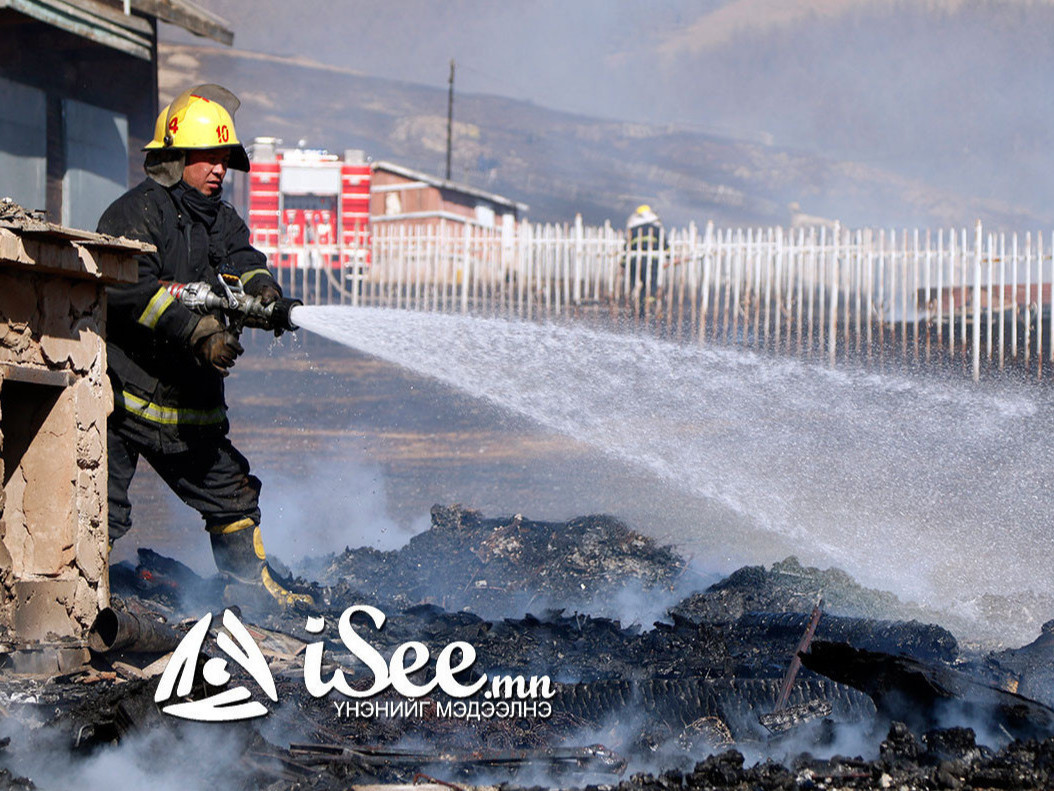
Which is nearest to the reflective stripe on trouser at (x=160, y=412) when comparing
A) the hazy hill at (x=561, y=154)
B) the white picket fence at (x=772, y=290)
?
the white picket fence at (x=772, y=290)

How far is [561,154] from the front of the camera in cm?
7212

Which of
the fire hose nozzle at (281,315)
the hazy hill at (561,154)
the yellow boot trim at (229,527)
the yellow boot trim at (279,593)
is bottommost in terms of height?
the yellow boot trim at (279,593)

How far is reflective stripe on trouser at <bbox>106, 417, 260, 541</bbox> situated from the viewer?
→ 5.15 metres

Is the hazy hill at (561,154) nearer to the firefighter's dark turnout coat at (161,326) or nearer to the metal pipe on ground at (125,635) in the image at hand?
the firefighter's dark turnout coat at (161,326)

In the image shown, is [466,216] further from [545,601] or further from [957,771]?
[957,771]

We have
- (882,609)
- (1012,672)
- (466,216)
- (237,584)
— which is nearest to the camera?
(1012,672)

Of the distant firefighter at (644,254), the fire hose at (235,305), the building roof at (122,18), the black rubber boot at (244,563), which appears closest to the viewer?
the fire hose at (235,305)

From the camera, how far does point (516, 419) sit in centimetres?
1335

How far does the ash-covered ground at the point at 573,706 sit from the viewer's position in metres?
3.54

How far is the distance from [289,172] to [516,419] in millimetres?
14461

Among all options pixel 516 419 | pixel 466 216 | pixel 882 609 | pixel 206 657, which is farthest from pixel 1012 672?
pixel 466 216

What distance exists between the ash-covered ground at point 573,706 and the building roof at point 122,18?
26.4 feet

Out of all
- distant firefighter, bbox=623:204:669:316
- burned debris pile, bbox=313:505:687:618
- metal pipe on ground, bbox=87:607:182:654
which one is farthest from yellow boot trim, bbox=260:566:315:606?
distant firefighter, bbox=623:204:669:316

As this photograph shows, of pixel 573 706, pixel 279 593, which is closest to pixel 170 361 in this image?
pixel 279 593
